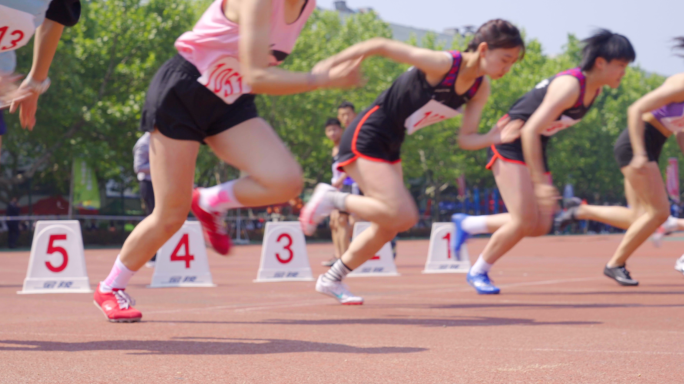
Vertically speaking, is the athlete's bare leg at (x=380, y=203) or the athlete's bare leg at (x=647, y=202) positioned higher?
the athlete's bare leg at (x=380, y=203)

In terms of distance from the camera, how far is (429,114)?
19.5 feet

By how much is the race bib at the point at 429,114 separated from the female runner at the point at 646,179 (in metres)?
1.82

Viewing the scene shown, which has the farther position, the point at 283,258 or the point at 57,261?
the point at 283,258

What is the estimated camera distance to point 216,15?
15.2 feet

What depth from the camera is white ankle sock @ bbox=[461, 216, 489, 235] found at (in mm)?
7602

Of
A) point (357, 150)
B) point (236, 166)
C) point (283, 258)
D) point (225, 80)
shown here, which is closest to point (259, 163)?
point (236, 166)

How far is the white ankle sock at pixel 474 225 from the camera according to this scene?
7602 mm

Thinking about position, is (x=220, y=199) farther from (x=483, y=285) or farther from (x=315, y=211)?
(x=483, y=285)

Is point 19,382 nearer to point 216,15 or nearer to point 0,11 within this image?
point 0,11

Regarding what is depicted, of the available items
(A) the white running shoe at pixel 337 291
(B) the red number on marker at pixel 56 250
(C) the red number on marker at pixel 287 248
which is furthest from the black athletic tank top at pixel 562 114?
(B) the red number on marker at pixel 56 250

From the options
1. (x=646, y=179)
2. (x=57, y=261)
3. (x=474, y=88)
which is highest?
(x=474, y=88)

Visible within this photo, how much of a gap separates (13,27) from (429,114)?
2.96m

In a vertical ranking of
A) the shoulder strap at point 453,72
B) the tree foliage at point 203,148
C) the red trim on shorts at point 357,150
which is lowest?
the tree foliage at point 203,148

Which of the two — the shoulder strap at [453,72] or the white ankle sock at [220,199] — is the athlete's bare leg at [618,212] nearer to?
the shoulder strap at [453,72]
